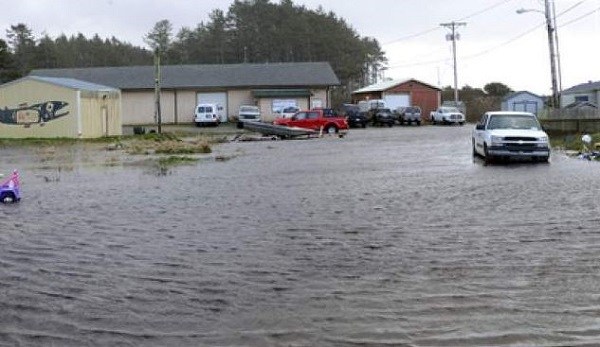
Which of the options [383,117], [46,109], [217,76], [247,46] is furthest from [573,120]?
[247,46]

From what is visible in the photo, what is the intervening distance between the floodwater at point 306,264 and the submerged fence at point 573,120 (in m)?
19.6

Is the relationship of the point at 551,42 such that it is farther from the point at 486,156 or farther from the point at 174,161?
the point at 174,161

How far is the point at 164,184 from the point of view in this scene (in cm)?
1823

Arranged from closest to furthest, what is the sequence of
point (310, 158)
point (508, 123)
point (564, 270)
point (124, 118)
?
1. point (564, 270)
2. point (508, 123)
3. point (310, 158)
4. point (124, 118)

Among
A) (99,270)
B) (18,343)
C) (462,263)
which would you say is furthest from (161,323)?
(462,263)

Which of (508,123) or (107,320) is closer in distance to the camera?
(107,320)

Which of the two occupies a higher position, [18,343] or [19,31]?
[19,31]

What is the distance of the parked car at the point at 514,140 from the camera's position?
22891 mm

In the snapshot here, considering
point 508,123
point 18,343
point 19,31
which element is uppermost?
point 19,31

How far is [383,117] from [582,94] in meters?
25.4

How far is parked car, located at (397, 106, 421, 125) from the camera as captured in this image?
6356cm

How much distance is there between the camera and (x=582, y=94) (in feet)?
247

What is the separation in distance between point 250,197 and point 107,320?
9.13 m

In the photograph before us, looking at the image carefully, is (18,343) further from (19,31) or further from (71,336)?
(19,31)
